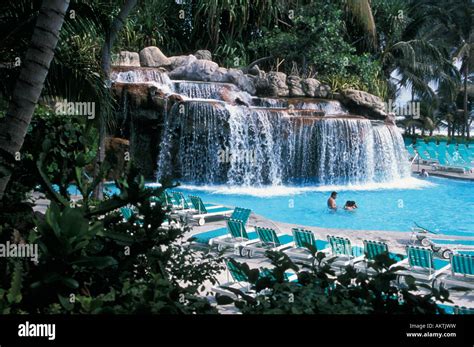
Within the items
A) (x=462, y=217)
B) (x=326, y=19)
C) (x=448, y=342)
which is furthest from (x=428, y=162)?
(x=448, y=342)

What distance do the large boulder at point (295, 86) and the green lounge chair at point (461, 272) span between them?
10.7 meters

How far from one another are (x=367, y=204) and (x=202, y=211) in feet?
15.2

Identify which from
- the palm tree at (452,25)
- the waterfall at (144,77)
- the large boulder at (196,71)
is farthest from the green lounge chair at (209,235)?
the palm tree at (452,25)

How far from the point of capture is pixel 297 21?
16.5 m

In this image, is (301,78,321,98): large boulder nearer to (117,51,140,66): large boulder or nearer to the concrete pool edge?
(117,51,140,66): large boulder

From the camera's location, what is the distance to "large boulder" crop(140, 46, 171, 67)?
15219mm

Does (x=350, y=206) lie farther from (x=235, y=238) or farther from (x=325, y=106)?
(x=325, y=106)

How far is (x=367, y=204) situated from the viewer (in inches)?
442

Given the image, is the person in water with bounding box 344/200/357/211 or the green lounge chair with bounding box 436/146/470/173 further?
the green lounge chair with bounding box 436/146/470/173

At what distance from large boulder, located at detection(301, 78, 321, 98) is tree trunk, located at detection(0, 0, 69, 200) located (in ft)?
44.6

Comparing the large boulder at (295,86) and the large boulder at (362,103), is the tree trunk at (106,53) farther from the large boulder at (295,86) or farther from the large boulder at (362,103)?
the large boulder at (362,103)

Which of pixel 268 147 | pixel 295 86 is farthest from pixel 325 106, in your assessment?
pixel 268 147

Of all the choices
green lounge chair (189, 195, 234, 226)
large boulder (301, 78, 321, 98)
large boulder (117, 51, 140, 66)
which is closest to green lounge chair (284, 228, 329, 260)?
green lounge chair (189, 195, 234, 226)

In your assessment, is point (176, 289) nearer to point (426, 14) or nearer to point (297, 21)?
point (297, 21)
